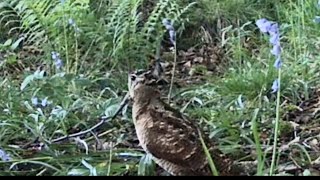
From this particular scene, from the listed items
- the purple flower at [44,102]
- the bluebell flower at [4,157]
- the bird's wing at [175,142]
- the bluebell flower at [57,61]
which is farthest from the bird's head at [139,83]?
the bluebell flower at [57,61]

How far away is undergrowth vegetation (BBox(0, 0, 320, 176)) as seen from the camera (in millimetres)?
2984

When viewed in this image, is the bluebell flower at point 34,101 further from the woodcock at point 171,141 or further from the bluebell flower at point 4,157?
the woodcock at point 171,141

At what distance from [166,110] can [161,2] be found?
8.17ft

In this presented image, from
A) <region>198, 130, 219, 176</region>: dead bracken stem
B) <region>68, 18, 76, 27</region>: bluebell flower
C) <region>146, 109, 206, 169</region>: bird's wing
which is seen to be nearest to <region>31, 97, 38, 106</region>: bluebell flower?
<region>68, 18, 76, 27</region>: bluebell flower

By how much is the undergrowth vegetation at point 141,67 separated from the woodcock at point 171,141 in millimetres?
135

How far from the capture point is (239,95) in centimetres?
379

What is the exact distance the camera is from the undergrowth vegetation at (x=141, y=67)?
298cm

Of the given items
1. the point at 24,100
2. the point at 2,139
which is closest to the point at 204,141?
the point at 2,139

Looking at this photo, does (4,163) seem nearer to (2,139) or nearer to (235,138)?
(2,139)

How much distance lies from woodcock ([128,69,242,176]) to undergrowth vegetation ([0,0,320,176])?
0.14 metres

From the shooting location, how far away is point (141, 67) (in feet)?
15.2

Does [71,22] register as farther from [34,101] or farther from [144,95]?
[144,95]

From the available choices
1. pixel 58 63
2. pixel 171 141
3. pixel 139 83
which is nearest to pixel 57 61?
pixel 58 63

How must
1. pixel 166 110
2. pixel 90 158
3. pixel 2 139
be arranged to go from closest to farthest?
pixel 166 110
pixel 90 158
pixel 2 139
